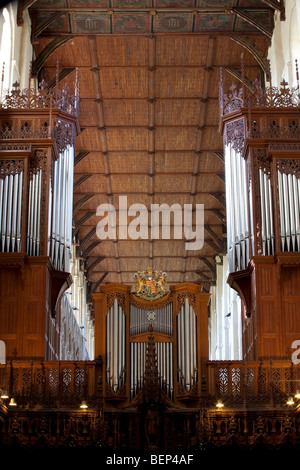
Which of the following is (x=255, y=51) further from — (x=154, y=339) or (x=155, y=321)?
(x=154, y=339)

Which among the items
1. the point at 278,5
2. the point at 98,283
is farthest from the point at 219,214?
the point at 278,5

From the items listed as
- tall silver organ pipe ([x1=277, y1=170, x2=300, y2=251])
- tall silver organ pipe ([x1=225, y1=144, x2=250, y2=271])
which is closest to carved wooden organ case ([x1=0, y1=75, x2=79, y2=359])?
tall silver organ pipe ([x1=225, y1=144, x2=250, y2=271])

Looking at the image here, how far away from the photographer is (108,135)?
2892 cm

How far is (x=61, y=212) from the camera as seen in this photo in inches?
800

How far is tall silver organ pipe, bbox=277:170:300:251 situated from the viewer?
1845cm

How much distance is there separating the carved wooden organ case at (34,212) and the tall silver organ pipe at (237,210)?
13.9ft

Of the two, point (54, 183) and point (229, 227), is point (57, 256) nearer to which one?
point (54, 183)

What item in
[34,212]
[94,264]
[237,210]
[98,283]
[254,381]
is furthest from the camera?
[98,283]

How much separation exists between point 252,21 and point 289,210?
25.1ft

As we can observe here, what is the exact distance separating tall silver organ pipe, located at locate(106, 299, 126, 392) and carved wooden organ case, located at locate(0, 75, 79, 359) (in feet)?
4.95

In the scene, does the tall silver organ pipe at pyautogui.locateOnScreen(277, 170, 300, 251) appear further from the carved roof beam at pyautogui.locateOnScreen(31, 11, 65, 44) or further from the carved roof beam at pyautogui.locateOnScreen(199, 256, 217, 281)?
the carved roof beam at pyautogui.locateOnScreen(199, 256, 217, 281)

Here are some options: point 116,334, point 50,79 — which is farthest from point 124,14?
point 116,334

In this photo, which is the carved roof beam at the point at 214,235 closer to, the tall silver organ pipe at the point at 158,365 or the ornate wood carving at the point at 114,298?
the ornate wood carving at the point at 114,298

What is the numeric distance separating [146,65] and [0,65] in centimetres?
580
